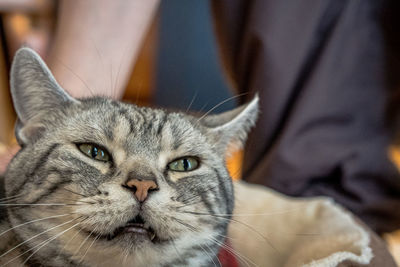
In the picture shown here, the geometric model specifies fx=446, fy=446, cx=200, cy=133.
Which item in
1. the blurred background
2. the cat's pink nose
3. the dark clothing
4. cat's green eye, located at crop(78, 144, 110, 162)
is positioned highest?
the blurred background

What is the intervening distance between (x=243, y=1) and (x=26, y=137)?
95 cm

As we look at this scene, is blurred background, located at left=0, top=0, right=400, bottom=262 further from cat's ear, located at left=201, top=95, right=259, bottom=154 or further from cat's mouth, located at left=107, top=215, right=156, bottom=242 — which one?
cat's mouth, located at left=107, top=215, right=156, bottom=242

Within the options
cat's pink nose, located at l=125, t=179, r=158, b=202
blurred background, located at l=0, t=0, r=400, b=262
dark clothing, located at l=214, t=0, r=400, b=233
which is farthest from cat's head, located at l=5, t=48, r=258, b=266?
blurred background, located at l=0, t=0, r=400, b=262

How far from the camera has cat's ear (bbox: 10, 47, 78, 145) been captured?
2.77ft

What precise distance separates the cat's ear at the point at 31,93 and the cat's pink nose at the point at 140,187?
0.28 metres

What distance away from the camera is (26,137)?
35.4 inches

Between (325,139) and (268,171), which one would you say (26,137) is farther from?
(325,139)

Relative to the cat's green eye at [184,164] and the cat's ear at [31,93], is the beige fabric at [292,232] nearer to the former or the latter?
the cat's green eye at [184,164]

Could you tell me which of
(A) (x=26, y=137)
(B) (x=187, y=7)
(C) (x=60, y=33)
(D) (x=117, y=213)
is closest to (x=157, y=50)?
(B) (x=187, y=7)

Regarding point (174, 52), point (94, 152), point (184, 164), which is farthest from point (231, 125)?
point (174, 52)

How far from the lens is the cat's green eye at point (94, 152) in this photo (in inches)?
32.0

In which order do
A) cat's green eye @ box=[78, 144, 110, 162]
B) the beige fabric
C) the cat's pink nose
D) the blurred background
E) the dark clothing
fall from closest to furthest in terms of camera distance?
the cat's pink nose < cat's green eye @ box=[78, 144, 110, 162] < the beige fabric < the dark clothing < the blurred background

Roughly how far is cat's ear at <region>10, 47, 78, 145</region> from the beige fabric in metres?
0.46

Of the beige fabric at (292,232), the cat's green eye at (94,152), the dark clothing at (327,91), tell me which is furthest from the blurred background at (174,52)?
the cat's green eye at (94,152)
